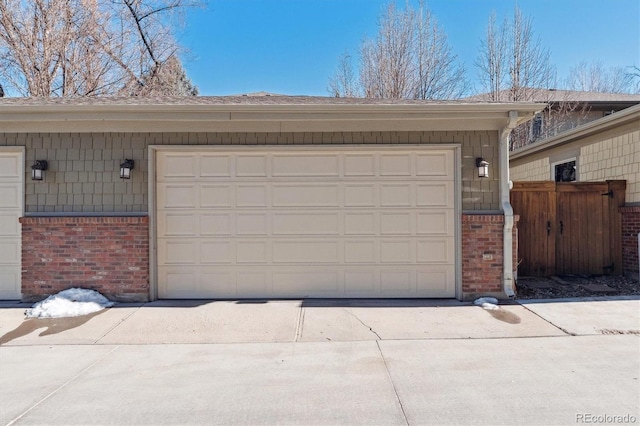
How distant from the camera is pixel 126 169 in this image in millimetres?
5141

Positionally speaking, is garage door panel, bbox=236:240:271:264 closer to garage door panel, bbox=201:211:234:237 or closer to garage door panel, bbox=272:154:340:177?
garage door panel, bbox=201:211:234:237

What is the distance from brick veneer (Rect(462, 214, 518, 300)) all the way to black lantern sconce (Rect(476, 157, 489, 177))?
2.04 feet

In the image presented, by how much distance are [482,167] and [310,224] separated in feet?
8.98

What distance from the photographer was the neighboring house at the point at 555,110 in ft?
46.6

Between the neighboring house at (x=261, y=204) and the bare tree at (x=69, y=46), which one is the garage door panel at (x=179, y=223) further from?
the bare tree at (x=69, y=46)

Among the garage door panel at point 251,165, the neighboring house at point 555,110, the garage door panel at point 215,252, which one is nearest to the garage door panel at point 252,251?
the garage door panel at point 215,252

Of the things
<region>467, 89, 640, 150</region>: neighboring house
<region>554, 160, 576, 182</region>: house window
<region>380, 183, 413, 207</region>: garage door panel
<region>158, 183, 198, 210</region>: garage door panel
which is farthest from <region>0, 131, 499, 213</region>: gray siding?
<region>467, 89, 640, 150</region>: neighboring house

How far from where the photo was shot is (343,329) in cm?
420

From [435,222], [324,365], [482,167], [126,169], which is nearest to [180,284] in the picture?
[126,169]

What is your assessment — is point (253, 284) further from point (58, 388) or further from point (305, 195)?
point (58, 388)

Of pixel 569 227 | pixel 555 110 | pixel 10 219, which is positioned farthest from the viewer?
pixel 555 110

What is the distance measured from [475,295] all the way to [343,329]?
7.73 ft

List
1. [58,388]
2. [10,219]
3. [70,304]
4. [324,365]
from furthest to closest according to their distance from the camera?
[10,219] < [70,304] < [324,365] < [58,388]

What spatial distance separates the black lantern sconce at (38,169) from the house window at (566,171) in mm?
10704
